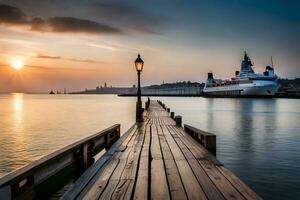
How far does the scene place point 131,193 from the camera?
14.4 ft

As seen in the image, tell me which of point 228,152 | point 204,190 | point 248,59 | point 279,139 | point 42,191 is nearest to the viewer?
point 204,190

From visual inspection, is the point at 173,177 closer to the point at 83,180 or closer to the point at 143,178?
the point at 143,178

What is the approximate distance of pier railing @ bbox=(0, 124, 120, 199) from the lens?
3.75 meters

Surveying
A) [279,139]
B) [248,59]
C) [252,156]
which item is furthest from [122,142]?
[248,59]

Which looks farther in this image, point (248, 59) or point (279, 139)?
point (248, 59)

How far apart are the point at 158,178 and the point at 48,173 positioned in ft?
6.43

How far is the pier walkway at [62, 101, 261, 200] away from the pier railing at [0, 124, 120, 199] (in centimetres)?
60

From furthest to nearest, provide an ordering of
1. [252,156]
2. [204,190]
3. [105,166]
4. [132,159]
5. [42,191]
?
[252,156] → [132,159] → [105,166] → [42,191] → [204,190]

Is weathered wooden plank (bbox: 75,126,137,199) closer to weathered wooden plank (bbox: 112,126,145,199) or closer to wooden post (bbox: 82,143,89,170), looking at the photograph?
weathered wooden plank (bbox: 112,126,145,199)

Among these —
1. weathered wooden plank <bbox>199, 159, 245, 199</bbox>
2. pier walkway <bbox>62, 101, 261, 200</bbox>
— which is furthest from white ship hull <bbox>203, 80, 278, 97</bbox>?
weathered wooden plank <bbox>199, 159, 245, 199</bbox>

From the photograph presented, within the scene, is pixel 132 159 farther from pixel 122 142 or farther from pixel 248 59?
pixel 248 59

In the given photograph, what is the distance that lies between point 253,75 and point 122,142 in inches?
4932

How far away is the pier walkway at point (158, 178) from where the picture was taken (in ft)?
14.3

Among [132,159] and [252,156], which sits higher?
[132,159]
